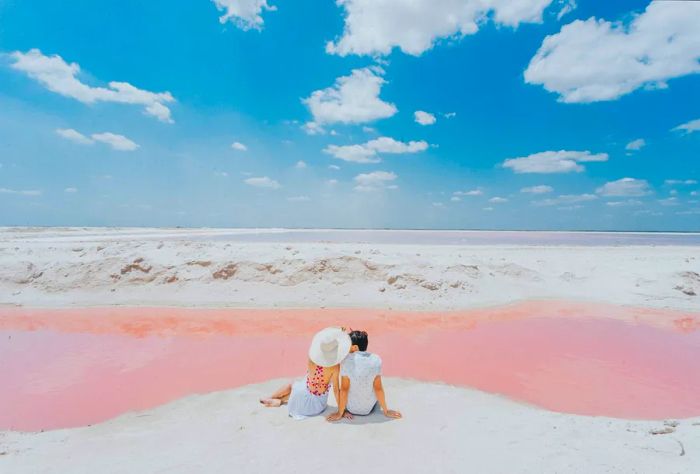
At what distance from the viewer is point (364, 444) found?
3.64 metres

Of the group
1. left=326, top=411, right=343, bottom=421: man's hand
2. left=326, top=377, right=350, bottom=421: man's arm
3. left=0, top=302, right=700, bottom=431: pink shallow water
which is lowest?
left=0, top=302, right=700, bottom=431: pink shallow water

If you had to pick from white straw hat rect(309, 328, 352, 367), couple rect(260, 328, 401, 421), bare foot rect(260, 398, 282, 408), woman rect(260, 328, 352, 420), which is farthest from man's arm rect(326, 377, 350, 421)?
bare foot rect(260, 398, 282, 408)

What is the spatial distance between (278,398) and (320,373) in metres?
0.82

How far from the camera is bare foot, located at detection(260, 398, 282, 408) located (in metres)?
4.57

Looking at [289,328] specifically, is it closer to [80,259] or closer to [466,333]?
[466,333]

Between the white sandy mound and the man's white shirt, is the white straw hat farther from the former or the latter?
the white sandy mound

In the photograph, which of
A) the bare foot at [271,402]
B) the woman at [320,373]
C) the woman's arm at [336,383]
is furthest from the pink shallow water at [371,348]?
the woman's arm at [336,383]

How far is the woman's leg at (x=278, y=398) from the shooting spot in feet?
15.0

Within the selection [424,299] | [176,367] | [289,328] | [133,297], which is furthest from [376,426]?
[133,297]

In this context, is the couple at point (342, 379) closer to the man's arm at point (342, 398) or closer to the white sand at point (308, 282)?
the man's arm at point (342, 398)

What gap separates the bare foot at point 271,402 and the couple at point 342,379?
0.34 metres

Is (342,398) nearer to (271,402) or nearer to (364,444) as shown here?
(364,444)

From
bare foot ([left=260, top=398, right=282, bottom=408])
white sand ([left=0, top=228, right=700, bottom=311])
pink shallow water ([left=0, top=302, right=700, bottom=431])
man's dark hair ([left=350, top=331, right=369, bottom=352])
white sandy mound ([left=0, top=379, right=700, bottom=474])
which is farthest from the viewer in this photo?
white sand ([left=0, top=228, right=700, bottom=311])

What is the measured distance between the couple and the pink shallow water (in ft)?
6.27
